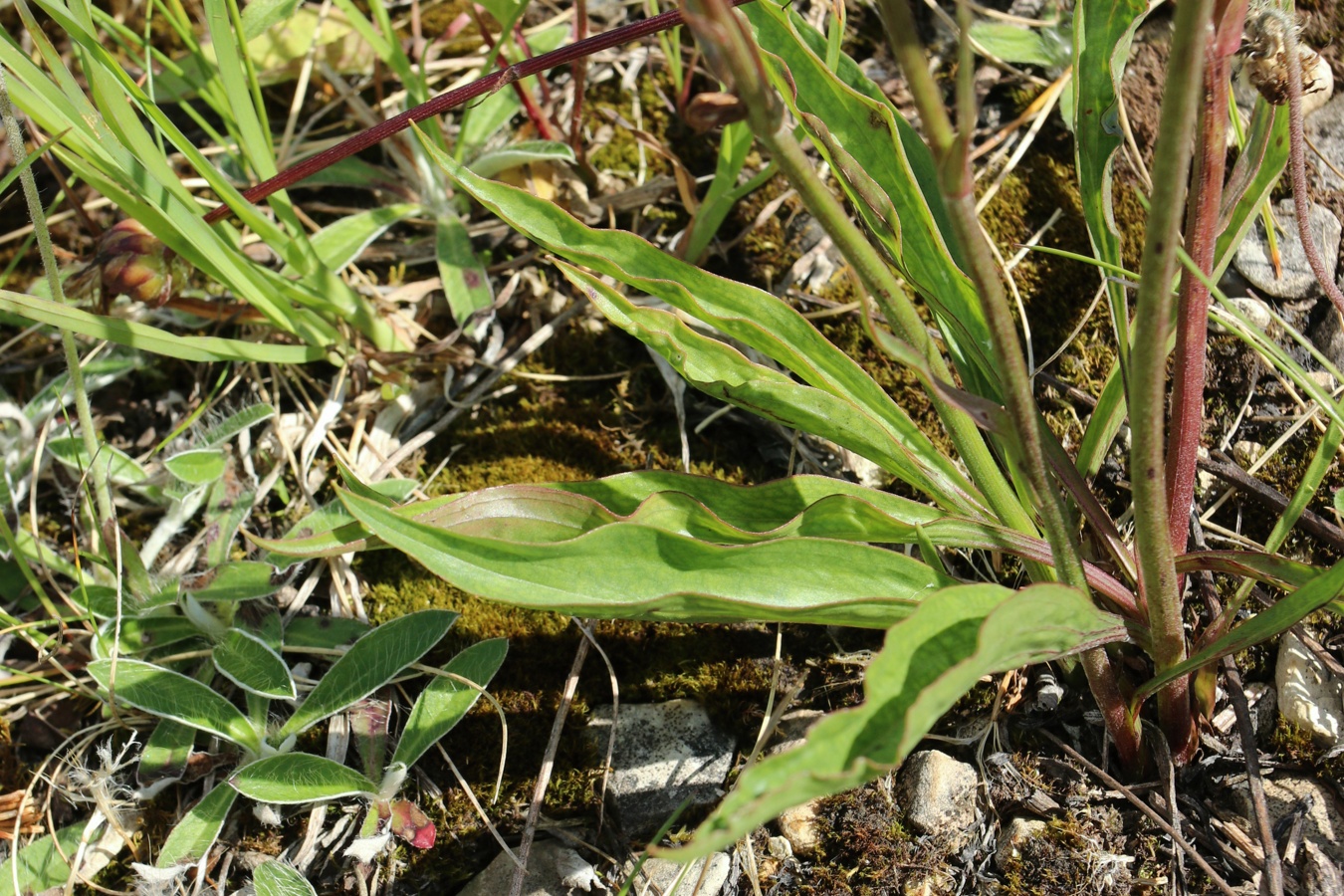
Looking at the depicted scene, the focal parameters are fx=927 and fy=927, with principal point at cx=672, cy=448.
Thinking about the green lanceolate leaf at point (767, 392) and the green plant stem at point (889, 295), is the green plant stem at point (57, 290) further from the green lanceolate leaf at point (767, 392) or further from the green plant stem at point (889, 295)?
the green plant stem at point (889, 295)

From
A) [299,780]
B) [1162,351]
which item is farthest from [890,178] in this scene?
[299,780]

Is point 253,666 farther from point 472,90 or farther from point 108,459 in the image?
point 472,90

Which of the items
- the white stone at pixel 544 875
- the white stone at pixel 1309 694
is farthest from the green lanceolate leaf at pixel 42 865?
the white stone at pixel 1309 694

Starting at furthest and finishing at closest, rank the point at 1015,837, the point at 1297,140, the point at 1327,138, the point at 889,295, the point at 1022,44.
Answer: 1. the point at 1022,44
2. the point at 1327,138
3. the point at 1015,837
4. the point at 1297,140
5. the point at 889,295

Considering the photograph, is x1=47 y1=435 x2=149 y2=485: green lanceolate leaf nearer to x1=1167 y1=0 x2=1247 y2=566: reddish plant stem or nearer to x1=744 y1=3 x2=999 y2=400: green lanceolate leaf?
x1=744 y1=3 x2=999 y2=400: green lanceolate leaf

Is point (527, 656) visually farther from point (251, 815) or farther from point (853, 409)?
point (853, 409)

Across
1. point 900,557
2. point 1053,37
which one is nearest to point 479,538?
point 900,557

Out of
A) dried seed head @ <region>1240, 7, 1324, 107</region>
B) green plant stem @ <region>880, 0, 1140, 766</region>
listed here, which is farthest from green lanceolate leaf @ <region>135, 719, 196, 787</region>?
dried seed head @ <region>1240, 7, 1324, 107</region>
